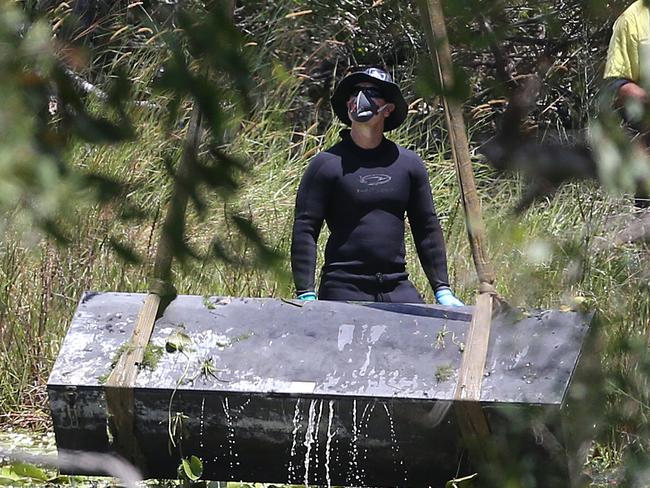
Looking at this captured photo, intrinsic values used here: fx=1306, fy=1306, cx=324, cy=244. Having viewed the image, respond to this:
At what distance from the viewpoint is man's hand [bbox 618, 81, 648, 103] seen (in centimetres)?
135

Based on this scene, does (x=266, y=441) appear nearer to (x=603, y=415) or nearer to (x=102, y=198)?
(x=603, y=415)

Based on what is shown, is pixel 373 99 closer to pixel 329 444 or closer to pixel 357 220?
pixel 357 220

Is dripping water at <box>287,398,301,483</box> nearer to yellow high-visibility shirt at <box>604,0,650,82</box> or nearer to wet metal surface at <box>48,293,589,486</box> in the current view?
wet metal surface at <box>48,293,589,486</box>

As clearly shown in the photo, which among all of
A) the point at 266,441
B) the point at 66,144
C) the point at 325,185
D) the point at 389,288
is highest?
the point at 325,185

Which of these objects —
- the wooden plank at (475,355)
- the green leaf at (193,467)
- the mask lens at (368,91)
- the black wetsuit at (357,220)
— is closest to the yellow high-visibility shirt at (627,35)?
the wooden plank at (475,355)

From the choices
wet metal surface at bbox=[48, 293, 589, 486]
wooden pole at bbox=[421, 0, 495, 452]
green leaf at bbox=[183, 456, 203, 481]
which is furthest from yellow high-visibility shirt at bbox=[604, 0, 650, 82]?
green leaf at bbox=[183, 456, 203, 481]

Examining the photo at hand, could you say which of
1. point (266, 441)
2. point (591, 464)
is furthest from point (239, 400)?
point (591, 464)

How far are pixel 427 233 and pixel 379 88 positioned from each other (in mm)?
661

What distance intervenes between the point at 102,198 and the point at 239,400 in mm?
3148

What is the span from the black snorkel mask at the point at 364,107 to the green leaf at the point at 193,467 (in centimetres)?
171

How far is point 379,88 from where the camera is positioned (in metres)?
5.65

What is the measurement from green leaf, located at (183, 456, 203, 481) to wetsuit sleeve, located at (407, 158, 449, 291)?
1584 millimetres

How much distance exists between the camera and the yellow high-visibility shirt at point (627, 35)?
4.20 feet

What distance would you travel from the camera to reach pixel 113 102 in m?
1.16
